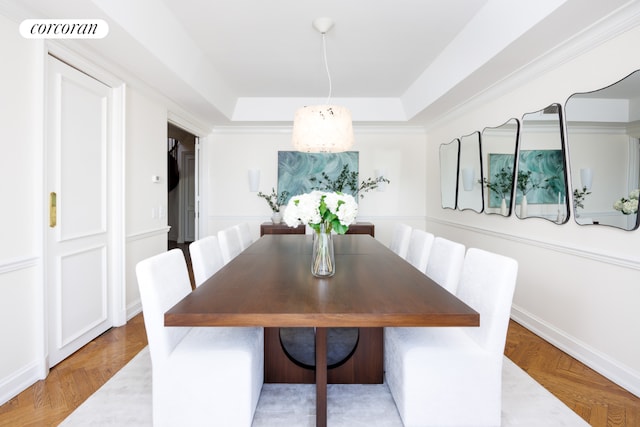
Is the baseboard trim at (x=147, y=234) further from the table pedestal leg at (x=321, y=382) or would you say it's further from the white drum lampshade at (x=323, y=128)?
the table pedestal leg at (x=321, y=382)

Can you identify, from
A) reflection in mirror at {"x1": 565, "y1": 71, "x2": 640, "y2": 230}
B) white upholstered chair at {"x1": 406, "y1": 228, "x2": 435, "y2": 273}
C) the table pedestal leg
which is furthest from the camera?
white upholstered chair at {"x1": 406, "y1": 228, "x2": 435, "y2": 273}

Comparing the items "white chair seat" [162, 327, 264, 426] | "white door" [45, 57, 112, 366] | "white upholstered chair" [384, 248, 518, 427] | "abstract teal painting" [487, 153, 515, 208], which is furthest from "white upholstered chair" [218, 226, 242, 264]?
"abstract teal painting" [487, 153, 515, 208]

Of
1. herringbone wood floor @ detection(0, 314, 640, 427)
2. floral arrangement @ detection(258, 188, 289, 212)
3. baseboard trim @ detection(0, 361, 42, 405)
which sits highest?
floral arrangement @ detection(258, 188, 289, 212)

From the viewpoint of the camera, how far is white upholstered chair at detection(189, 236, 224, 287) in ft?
6.82

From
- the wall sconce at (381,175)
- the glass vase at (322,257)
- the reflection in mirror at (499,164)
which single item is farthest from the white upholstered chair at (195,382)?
the wall sconce at (381,175)

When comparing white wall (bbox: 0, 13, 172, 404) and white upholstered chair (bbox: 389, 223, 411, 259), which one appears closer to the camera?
white wall (bbox: 0, 13, 172, 404)

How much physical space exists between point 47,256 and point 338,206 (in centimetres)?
200

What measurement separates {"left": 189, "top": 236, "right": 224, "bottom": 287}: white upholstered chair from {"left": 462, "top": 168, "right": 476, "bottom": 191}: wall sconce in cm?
287

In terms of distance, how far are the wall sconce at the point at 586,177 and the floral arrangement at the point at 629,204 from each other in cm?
23

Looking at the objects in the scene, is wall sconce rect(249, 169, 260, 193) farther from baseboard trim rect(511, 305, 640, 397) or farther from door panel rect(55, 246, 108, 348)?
baseboard trim rect(511, 305, 640, 397)

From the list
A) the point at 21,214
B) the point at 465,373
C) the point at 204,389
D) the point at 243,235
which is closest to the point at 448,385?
the point at 465,373

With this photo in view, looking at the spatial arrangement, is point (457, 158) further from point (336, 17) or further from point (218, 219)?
point (218, 219)

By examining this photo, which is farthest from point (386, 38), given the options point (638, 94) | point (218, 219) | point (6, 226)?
point (218, 219)

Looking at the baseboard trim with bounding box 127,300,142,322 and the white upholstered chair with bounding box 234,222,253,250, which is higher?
the white upholstered chair with bounding box 234,222,253,250
